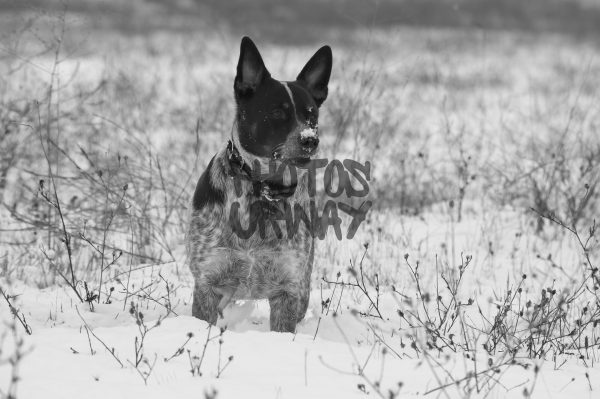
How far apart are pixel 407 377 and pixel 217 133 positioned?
6376 mm

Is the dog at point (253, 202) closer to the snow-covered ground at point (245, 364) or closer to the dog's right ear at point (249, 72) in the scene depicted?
the dog's right ear at point (249, 72)

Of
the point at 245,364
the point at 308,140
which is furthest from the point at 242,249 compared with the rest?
the point at 245,364

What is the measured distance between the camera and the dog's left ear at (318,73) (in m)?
4.24

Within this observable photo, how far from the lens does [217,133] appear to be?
9.05 metres

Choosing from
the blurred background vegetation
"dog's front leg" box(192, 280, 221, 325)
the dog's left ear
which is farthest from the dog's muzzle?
the blurred background vegetation

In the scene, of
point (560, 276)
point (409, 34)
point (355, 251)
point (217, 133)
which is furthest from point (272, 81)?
point (409, 34)

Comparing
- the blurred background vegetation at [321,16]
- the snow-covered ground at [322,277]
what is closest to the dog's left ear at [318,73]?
the snow-covered ground at [322,277]

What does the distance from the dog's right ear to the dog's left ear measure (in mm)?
334

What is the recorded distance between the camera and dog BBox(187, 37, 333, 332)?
3.88 m

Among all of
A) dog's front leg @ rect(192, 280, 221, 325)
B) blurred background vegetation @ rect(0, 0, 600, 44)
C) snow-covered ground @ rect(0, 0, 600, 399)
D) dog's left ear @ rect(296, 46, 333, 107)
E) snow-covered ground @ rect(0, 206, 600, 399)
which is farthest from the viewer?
blurred background vegetation @ rect(0, 0, 600, 44)

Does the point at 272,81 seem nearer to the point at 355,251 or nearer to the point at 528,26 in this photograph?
the point at 355,251

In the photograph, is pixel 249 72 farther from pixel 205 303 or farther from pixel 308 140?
pixel 205 303

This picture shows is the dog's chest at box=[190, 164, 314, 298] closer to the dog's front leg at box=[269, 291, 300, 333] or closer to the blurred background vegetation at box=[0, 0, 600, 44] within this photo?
the dog's front leg at box=[269, 291, 300, 333]

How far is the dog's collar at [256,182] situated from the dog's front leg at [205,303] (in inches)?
24.3
